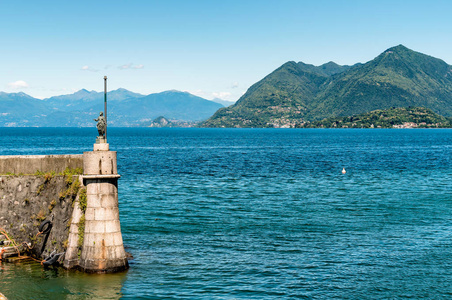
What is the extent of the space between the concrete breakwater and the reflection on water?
0.59 metres

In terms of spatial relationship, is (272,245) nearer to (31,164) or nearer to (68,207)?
(68,207)

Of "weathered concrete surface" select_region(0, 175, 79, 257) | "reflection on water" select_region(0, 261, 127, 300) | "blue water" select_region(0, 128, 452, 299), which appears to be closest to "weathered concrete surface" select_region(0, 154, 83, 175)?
"weathered concrete surface" select_region(0, 175, 79, 257)

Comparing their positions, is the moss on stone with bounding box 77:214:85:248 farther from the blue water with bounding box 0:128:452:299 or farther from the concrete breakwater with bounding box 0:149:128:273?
the blue water with bounding box 0:128:452:299

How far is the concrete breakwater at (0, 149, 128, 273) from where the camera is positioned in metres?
25.9

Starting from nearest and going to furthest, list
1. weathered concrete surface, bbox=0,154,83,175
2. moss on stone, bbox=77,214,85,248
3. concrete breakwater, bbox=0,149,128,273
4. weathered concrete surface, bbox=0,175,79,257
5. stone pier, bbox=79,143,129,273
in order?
1. stone pier, bbox=79,143,129,273
2. concrete breakwater, bbox=0,149,128,273
3. moss on stone, bbox=77,214,85,248
4. weathered concrete surface, bbox=0,175,79,257
5. weathered concrete surface, bbox=0,154,83,175

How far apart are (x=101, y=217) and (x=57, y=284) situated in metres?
4.21

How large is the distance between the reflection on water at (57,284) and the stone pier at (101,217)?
2.03ft

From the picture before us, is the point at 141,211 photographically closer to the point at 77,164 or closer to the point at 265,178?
the point at 77,164

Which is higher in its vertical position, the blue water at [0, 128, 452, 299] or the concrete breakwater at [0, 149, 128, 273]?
the concrete breakwater at [0, 149, 128, 273]

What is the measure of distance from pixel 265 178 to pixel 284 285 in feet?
156

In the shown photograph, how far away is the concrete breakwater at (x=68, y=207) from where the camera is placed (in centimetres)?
2594

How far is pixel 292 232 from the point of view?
3809cm

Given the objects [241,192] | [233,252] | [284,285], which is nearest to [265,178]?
[241,192]

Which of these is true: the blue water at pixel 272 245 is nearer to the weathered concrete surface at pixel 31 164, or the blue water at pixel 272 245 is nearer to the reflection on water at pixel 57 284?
the reflection on water at pixel 57 284
